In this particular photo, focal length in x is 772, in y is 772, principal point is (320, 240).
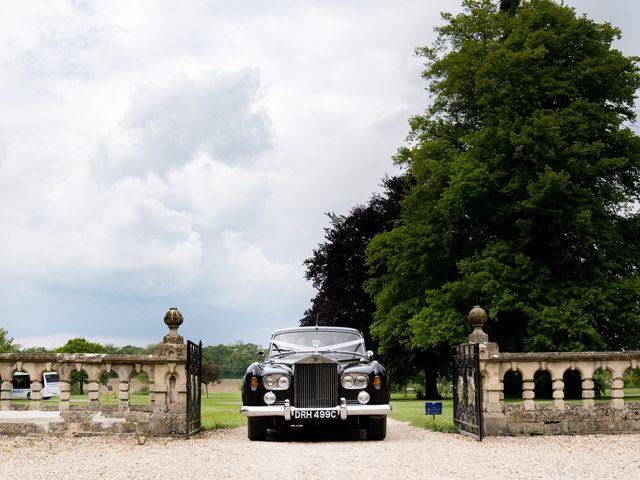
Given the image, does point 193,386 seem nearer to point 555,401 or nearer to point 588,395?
point 555,401

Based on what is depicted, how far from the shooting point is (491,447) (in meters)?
10.7

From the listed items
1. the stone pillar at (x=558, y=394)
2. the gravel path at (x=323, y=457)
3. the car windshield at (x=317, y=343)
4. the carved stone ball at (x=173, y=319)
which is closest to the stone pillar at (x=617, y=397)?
the gravel path at (x=323, y=457)

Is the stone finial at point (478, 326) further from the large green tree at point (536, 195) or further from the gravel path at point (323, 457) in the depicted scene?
the large green tree at point (536, 195)

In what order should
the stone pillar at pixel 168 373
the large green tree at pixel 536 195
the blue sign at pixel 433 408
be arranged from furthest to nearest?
1. the large green tree at pixel 536 195
2. the blue sign at pixel 433 408
3. the stone pillar at pixel 168 373

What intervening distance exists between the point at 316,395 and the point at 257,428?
1044 millimetres

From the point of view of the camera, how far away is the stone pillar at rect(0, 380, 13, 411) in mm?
12086

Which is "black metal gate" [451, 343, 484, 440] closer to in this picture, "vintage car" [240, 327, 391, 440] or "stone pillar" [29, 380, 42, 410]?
"vintage car" [240, 327, 391, 440]

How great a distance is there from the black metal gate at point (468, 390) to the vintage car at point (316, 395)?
54.4 inches

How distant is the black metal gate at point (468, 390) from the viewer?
11.8 meters

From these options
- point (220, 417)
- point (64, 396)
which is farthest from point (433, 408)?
point (64, 396)

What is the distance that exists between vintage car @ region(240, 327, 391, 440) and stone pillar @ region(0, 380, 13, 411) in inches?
147

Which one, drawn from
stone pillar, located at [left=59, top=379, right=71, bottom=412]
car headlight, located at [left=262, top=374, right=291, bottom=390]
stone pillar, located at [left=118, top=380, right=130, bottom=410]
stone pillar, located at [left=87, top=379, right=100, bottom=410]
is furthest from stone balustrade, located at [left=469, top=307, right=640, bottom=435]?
stone pillar, located at [left=59, top=379, right=71, bottom=412]

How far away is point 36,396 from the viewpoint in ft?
39.4

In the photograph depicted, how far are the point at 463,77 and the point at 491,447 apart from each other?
1843cm
